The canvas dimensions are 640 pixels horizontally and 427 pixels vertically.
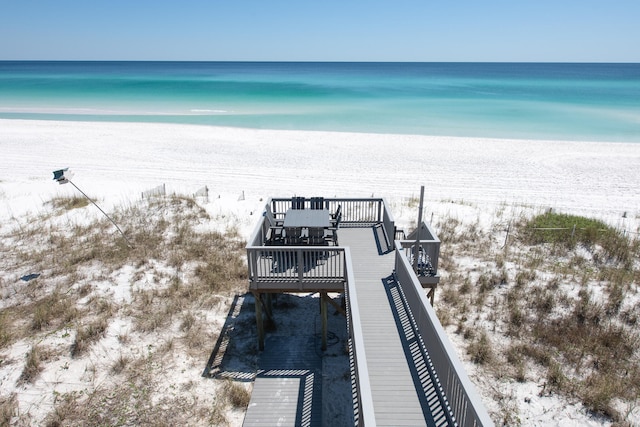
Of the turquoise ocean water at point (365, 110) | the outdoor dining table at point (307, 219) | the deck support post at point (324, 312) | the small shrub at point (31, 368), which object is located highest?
the turquoise ocean water at point (365, 110)

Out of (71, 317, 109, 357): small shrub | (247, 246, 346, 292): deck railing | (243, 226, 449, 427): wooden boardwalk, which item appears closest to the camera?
(243, 226, 449, 427): wooden boardwalk

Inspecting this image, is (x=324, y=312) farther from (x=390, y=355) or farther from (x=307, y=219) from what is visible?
(x=390, y=355)

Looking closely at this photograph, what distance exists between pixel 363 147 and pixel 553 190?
1319 cm

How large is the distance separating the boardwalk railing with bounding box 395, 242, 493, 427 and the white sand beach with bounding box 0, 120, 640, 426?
249cm

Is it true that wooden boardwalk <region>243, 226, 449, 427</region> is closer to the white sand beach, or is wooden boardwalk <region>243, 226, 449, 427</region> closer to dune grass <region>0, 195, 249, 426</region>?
dune grass <region>0, 195, 249, 426</region>

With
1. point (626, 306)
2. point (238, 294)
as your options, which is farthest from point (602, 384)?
point (238, 294)

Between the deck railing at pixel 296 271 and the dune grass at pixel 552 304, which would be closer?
the dune grass at pixel 552 304

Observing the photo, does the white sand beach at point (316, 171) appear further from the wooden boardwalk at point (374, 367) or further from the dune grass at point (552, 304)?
the wooden boardwalk at point (374, 367)

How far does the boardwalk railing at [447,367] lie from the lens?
15.5 feet

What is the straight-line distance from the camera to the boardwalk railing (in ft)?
15.5

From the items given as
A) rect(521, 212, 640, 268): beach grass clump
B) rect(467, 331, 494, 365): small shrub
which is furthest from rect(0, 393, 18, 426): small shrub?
rect(521, 212, 640, 268): beach grass clump

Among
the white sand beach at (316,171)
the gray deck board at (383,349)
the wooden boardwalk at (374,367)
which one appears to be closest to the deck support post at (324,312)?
the wooden boardwalk at (374,367)

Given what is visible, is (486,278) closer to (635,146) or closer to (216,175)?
(216,175)

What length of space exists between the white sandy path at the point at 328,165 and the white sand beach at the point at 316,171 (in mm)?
69
